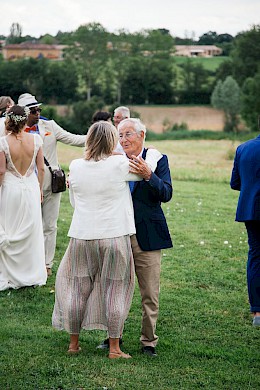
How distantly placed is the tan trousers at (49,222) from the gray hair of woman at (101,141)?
376 centimetres

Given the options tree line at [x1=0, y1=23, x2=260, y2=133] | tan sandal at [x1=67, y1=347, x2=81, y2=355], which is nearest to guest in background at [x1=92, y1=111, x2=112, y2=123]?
tan sandal at [x1=67, y1=347, x2=81, y2=355]

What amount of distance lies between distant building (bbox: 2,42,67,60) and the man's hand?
311 feet

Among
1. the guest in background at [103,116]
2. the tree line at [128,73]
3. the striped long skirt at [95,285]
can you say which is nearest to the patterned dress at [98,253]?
the striped long skirt at [95,285]

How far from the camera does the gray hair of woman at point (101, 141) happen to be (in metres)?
5.99

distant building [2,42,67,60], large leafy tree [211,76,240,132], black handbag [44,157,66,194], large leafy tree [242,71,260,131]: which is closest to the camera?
black handbag [44,157,66,194]

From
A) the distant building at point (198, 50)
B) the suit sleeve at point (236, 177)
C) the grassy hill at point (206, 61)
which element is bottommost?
the grassy hill at point (206, 61)

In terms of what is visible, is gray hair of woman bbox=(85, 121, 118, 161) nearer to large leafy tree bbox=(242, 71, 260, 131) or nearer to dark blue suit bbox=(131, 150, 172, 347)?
dark blue suit bbox=(131, 150, 172, 347)

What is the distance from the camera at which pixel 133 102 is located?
289 ft

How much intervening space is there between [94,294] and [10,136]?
9.38 feet

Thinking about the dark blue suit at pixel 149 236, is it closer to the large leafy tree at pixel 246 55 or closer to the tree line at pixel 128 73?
the tree line at pixel 128 73

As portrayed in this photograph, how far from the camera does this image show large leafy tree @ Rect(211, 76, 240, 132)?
8150cm

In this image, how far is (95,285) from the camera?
6.29 meters

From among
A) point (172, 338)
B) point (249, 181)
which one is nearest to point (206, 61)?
point (249, 181)

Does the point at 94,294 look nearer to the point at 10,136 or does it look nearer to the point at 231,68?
the point at 10,136
